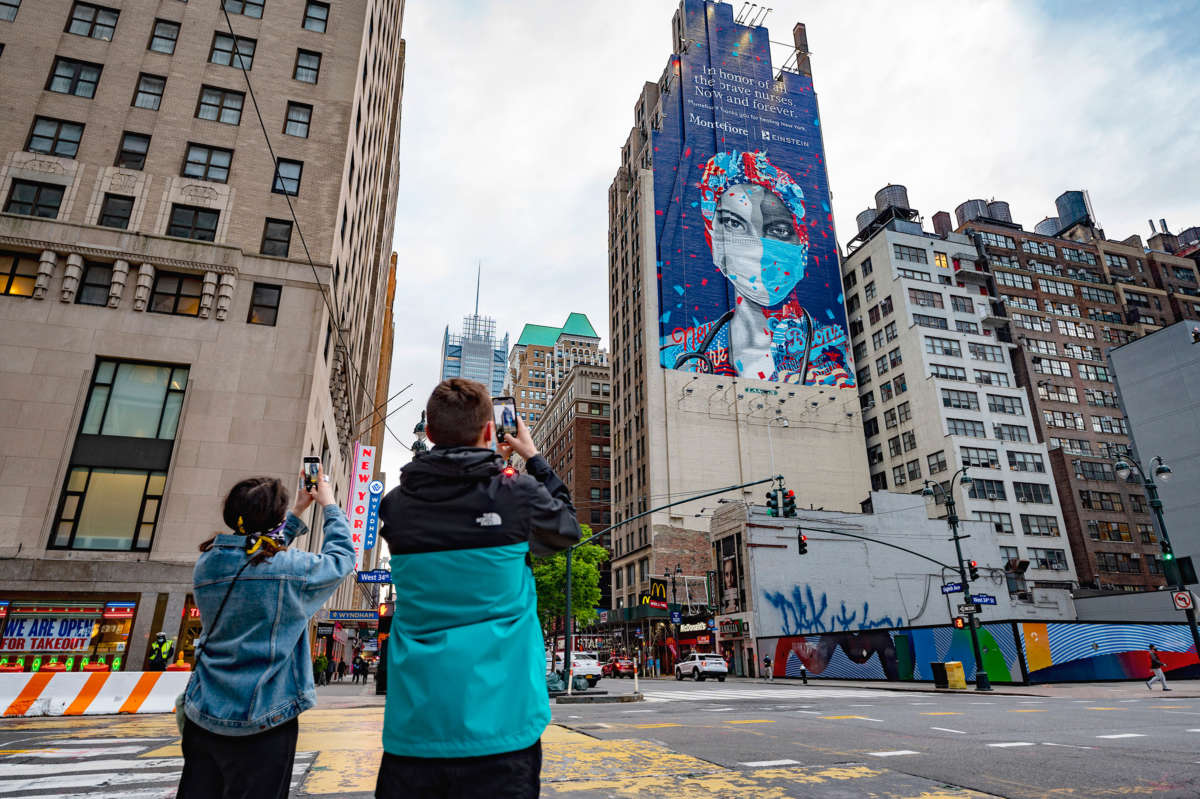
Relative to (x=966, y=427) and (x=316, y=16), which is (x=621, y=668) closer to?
(x=966, y=427)

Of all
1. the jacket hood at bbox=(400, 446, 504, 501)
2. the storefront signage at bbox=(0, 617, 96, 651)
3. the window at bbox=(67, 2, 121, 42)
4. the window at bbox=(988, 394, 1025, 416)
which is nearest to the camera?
the jacket hood at bbox=(400, 446, 504, 501)

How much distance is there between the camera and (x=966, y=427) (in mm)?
65812

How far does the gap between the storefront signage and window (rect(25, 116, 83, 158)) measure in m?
17.4

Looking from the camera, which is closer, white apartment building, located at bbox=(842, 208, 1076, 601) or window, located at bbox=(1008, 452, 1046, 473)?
white apartment building, located at bbox=(842, 208, 1076, 601)

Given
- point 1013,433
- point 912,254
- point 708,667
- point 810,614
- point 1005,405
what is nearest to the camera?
point 708,667

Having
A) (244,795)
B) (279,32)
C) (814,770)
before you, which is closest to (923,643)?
(814,770)

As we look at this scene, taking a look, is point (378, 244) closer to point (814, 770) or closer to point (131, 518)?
point (131, 518)

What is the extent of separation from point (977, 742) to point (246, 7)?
122 feet

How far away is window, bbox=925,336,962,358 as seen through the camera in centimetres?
6900

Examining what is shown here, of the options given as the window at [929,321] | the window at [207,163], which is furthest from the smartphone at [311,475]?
the window at [929,321]

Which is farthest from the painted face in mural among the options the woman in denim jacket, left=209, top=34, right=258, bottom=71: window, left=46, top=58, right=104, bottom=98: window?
the woman in denim jacket

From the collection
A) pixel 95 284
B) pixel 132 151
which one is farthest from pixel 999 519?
pixel 132 151

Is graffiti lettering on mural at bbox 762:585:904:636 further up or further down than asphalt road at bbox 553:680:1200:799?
further up

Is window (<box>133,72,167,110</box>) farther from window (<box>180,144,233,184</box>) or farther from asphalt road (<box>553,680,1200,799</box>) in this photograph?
asphalt road (<box>553,680,1200,799</box>)
